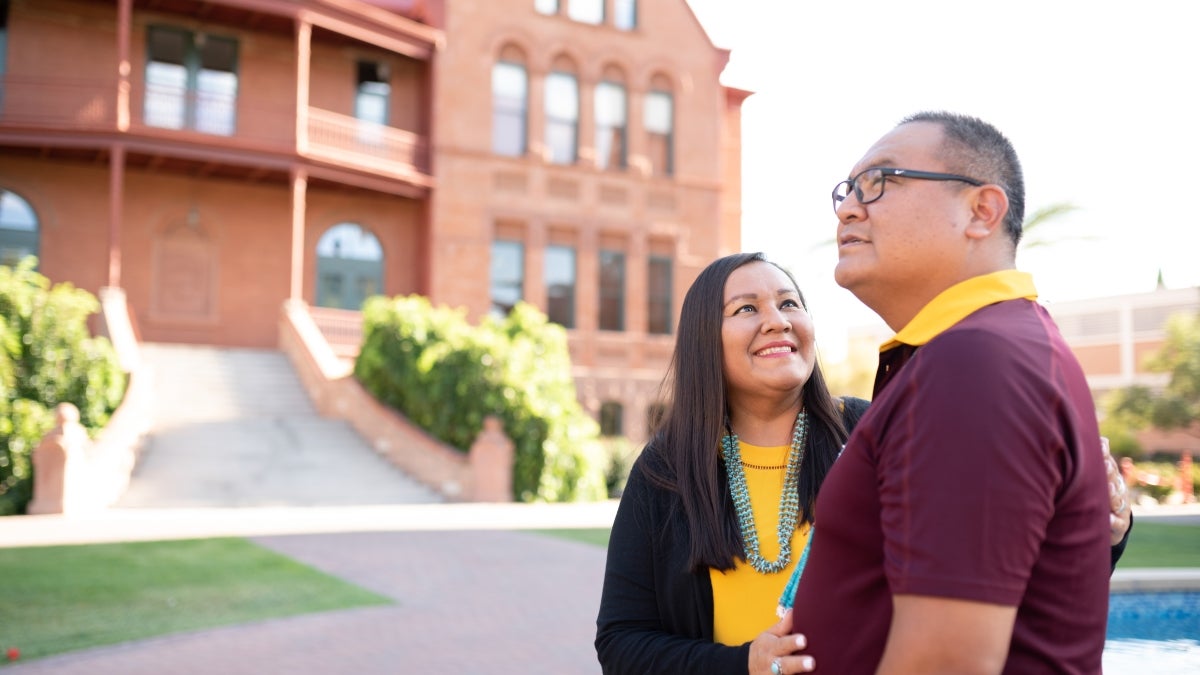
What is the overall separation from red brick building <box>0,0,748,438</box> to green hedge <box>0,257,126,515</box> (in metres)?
5.10

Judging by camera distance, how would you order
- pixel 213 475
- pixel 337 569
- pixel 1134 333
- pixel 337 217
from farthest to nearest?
1. pixel 1134 333
2. pixel 337 217
3. pixel 213 475
4. pixel 337 569

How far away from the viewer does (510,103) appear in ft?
86.8

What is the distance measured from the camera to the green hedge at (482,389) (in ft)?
59.7

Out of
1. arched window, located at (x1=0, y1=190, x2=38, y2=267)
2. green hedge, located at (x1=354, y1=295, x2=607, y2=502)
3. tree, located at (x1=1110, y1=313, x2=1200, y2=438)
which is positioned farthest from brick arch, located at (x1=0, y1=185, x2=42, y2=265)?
tree, located at (x1=1110, y1=313, x2=1200, y2=438)

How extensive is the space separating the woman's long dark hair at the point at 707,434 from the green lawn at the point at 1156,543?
29.4 feet

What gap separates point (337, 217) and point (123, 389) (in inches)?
353

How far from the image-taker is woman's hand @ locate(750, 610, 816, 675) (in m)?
1.84

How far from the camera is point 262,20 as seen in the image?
932 inches

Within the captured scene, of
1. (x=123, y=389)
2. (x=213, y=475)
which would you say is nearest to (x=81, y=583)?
(x=213, y=475)

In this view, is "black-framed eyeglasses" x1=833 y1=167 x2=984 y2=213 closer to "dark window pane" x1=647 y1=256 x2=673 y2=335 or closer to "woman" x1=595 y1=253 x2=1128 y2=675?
"woman" x1=595 y1=253 x2=1128 y2=675

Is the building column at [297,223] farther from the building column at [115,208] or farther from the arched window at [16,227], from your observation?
the arched window at [16,227]

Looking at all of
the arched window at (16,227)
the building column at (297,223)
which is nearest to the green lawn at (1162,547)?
the building column at (297,223)

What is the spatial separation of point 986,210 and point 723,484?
109cm

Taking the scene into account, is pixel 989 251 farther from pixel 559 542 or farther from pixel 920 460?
pixel 559 542
